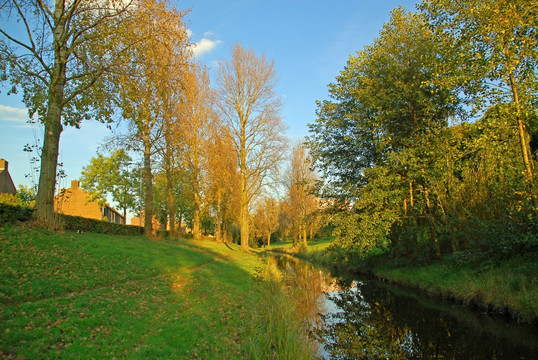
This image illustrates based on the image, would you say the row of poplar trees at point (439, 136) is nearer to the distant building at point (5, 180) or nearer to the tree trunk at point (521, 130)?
the tree trunk at point (521, 130)

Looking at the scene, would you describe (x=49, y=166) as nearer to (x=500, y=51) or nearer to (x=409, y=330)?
(x=409, y=330)

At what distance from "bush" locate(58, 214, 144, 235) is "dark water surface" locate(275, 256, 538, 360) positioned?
11.8 m

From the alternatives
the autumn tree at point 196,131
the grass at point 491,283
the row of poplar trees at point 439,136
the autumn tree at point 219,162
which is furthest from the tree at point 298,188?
the grass at point 491,283

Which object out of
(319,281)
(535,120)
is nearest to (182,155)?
(319,281)

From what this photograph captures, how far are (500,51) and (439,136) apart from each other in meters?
5.63

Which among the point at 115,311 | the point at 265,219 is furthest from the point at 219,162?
the point at 265,219

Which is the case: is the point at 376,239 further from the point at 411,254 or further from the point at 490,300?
the point at 490,300

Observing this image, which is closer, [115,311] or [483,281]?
[115,311]

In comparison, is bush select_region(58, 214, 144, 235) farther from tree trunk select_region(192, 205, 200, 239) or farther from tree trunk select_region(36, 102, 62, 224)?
tree trunk select_region(192, 205, 200, 239)

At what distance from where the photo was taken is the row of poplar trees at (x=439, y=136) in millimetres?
10703

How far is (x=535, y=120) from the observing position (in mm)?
13602

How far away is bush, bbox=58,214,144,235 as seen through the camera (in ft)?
53.8

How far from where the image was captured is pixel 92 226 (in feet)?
62.2

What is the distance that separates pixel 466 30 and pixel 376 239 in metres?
10.5
